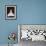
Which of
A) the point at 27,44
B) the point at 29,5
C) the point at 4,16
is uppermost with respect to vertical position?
the point at 29,5

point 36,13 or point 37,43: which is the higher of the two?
point 36,13

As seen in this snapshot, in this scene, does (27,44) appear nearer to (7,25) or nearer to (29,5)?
(7,25)

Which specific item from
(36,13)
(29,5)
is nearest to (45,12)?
(36,13)

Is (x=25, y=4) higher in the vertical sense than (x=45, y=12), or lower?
higher

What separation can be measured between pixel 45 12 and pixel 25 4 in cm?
76

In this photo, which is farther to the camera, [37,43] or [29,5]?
[29,5]

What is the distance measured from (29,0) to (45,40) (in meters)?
1.50

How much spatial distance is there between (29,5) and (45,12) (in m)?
0.62

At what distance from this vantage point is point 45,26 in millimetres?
4621

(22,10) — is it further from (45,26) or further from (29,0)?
(45,26)

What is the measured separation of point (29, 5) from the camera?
4703 millimetres

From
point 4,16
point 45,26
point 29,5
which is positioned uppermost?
point 29,5

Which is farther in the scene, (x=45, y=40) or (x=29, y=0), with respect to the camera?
(x=29, y=0)

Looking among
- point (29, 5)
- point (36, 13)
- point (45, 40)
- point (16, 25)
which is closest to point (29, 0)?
point (29, 5)
